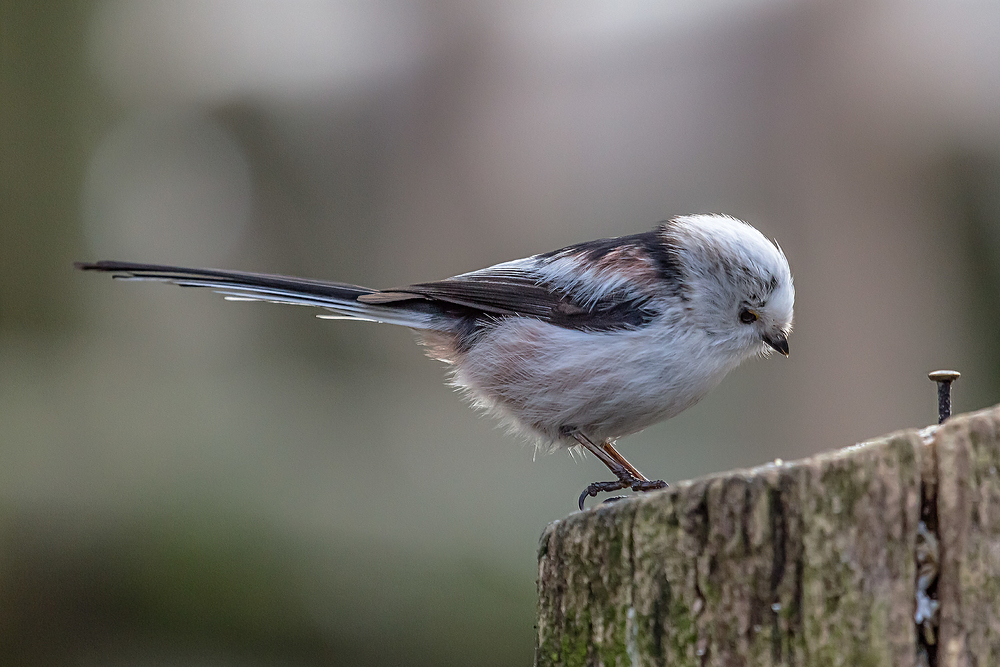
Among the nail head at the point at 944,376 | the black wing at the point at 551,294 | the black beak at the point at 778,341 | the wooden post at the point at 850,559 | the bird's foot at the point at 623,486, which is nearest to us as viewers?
the wooden post at the point at 850,559

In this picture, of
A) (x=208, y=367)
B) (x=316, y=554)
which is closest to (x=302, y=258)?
(x=208, y=367)

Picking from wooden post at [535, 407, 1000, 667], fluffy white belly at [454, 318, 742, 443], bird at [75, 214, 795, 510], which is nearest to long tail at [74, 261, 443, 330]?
bird at [75, 214, 795, 510]

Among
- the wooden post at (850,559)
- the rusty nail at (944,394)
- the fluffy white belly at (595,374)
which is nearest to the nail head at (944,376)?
the rusty nail at (944,394)

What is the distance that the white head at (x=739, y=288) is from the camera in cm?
358

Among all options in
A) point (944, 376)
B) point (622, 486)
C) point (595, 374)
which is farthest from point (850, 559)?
point (595, 374)

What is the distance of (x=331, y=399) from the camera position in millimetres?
8531

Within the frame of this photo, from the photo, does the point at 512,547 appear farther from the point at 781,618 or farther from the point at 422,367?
the point at 781,618

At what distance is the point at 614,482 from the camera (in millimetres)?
3369

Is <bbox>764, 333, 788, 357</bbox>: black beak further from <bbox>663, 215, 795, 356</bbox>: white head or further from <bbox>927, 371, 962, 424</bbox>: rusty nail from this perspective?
<bbox>927, 371, 962, 424</bbox>: rusty nail

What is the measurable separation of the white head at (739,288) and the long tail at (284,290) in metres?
1.23

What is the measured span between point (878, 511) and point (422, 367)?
756 centimetres

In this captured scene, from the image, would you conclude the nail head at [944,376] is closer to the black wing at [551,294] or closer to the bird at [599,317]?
the bird at [599,317]

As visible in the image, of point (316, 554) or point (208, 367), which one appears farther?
point (208, 367)

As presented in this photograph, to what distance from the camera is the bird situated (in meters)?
3.41
